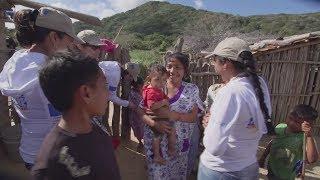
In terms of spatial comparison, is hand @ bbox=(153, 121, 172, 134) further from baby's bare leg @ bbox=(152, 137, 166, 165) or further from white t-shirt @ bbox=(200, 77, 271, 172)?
white t-shirt @ bbox=(200, 77, 271, 172)

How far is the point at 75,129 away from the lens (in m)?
1.58

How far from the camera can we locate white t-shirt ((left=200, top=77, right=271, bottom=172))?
2.45 meters

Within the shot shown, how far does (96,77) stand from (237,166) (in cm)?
135

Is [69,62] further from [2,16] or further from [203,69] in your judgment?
[203,69]

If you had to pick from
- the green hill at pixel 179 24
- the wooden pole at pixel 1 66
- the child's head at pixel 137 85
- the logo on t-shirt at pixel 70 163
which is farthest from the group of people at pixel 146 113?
the green hill at pixel 179 24

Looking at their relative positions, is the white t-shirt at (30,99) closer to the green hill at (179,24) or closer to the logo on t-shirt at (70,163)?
the logo on t-shirt at (70,163)

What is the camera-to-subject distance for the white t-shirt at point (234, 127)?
2.45 meters

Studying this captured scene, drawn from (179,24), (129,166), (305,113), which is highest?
(179,24)

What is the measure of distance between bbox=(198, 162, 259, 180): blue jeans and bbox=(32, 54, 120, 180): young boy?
3.80 feet

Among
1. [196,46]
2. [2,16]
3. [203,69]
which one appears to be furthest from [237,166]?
[196,46]

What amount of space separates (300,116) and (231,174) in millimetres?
1495

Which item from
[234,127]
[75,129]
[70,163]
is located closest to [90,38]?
[234,127]

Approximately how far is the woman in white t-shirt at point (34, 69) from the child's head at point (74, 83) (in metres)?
0.75

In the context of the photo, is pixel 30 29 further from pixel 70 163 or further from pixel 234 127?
pixel 234 127
